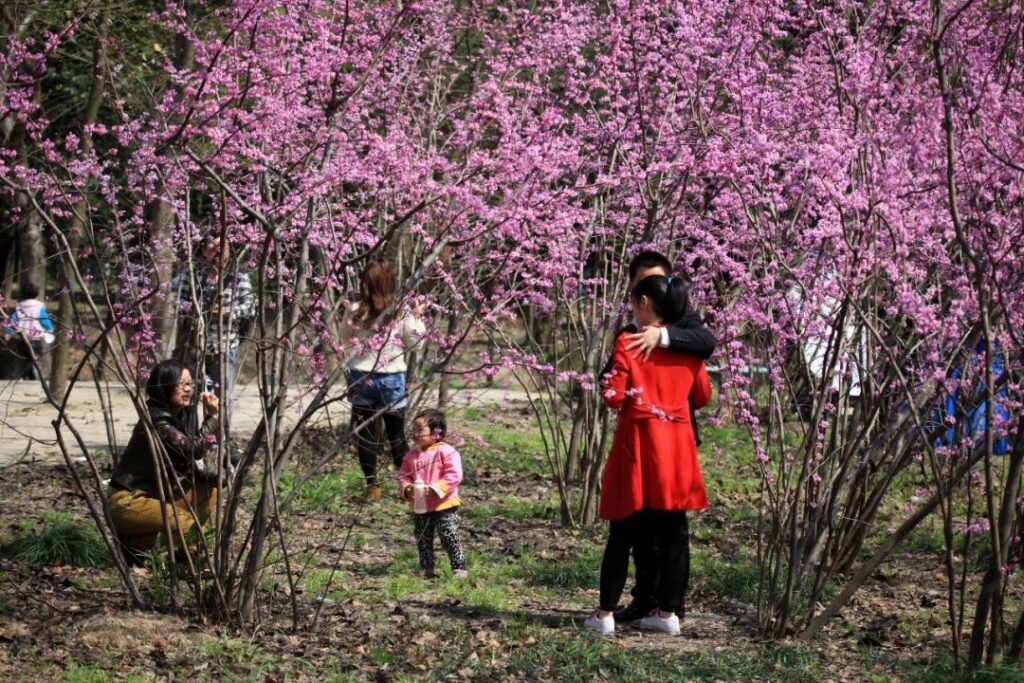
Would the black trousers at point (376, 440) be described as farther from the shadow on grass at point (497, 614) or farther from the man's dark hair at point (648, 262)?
the man's dark hair at point (648, 262)

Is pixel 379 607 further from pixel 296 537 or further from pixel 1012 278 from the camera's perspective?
pixel 1012 278

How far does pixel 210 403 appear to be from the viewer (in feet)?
19.6

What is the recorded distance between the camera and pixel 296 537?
25.3 feet

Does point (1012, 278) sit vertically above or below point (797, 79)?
below

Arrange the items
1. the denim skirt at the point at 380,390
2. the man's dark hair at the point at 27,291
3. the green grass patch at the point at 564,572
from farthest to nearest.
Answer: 1. the man's dark hair at the point at 27,291
2. the denim skirt at the point at 380,390
3. the green grass patch at the point at 564,572

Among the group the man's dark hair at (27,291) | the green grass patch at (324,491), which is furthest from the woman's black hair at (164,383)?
the man's dark hair at (27,291)

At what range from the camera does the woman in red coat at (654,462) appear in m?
5.73

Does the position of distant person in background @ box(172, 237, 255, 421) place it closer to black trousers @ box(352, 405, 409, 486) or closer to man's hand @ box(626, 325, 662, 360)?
black trousers @ box(352, 405, 409, 486)

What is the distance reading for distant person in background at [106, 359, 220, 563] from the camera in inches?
238

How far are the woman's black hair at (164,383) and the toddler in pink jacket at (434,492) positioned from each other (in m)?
1.23

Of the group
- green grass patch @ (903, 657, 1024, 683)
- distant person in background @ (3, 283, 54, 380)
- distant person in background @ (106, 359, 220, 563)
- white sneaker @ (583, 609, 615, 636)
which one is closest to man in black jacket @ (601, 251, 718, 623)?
white sneaker @ (583, 609, 615, 636)

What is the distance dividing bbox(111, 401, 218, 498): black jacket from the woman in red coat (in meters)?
1.75

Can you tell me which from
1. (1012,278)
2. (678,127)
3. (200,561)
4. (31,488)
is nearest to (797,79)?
(678,127)

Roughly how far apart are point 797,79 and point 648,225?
1405 millimetres
